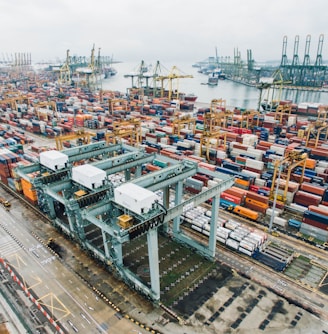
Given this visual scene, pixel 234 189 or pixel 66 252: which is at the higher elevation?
pixel 234 189

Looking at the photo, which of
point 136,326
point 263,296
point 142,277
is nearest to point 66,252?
point 142,277

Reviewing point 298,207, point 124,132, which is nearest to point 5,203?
point 124,132

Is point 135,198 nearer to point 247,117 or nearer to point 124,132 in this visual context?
point 124,132

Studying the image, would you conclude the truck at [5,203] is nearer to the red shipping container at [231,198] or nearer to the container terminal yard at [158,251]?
the container terminal yard at [158,251]

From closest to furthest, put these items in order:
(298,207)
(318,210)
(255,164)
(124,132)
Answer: (318,210)
(298,207)
(255,164)
(124,132)

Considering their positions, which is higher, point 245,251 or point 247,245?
point 247,245

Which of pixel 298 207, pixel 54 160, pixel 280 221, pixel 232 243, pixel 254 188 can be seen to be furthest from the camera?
pixel 254 188

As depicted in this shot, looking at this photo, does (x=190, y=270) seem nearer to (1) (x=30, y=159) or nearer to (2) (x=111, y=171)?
(2) (x=111, y=171)

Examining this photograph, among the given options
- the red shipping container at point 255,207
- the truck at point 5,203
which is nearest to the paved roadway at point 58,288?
the truck at point 5,203
